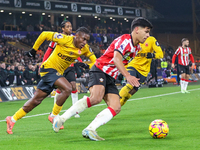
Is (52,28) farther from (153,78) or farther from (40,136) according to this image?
(40,136)

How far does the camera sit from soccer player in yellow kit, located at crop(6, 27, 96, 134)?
6.21 m

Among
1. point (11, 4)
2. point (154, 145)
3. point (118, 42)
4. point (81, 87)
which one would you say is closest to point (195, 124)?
point (154, 145)

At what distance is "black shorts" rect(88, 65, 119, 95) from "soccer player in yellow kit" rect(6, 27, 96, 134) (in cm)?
94

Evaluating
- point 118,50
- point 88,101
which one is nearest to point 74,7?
point 88,101

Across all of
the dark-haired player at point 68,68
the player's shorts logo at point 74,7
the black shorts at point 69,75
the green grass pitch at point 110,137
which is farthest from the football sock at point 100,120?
the player's shorts logo at point 74,7

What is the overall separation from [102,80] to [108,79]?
8.1 inches

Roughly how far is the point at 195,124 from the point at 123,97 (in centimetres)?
196

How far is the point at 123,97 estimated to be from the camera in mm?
7891

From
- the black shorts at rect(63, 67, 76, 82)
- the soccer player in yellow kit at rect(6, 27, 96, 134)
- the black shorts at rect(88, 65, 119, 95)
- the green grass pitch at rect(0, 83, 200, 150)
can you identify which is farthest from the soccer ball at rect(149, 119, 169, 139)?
the black shorts at rect(63, 67, 76, 82)

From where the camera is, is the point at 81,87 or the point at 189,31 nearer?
the point at 81,87

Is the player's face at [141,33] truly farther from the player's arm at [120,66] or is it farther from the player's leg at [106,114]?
the player's leg at [106,114]

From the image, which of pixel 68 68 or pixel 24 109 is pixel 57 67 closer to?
pixel 24 109

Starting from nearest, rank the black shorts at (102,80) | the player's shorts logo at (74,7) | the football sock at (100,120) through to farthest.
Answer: the football sock at (100,120) → the black shorts at (102,80) → the player's shorts logo at (74,7)

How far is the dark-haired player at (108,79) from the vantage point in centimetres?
498
